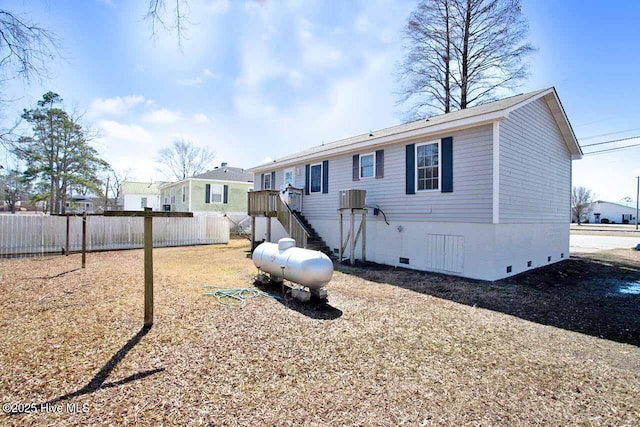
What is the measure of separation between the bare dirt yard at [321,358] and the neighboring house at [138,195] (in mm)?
38049

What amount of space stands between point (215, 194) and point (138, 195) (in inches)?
961

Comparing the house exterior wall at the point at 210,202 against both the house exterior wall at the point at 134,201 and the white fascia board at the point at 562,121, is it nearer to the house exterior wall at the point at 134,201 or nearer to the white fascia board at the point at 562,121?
the house exterior wall at the point at 134,201

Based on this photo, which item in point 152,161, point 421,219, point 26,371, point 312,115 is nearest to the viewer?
point 26,371

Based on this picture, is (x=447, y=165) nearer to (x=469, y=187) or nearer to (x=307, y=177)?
(x=469, y=187)

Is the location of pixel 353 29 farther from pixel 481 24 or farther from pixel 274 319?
pixel 481 24

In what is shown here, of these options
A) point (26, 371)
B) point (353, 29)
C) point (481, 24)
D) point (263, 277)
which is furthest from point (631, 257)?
point (26, 371)

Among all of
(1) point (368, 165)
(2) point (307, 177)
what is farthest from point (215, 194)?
(1) point (368, 165)

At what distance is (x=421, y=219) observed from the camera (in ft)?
31.4

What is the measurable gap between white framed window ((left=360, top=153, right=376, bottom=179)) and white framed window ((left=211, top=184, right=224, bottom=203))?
15.9 meters

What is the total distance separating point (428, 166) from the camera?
952cm

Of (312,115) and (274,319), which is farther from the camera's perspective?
(312,115)

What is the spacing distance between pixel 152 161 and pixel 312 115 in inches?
1342

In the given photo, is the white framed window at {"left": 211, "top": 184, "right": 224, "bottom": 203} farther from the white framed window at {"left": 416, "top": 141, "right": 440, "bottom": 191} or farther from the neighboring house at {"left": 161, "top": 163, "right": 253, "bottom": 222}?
the white framed window at {"left": 416, "top": 141, "right": 440, "bottom": 191}

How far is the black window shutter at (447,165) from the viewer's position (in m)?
8.89
